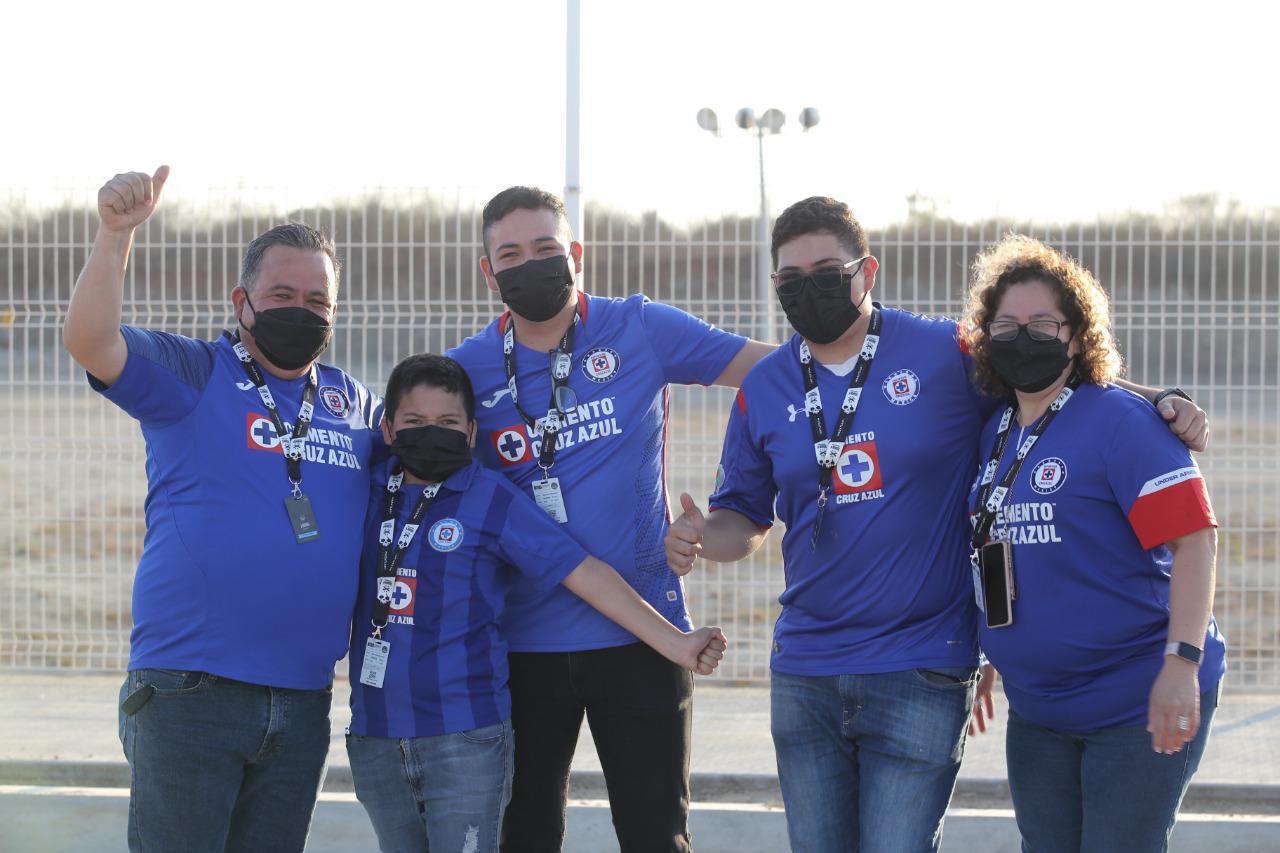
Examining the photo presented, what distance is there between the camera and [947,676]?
3502 millimetres

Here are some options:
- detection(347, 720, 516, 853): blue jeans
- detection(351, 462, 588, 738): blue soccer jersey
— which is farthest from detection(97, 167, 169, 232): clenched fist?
detection(347, 720, 516, 853): blue jeans

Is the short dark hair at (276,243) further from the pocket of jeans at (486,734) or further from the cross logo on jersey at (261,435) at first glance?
the pocket of jeans at (486,734)

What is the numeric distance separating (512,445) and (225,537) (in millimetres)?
893

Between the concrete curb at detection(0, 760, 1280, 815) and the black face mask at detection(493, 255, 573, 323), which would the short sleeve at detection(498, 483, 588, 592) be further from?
the concrete curb at detection(0, 760, 1280, 815)

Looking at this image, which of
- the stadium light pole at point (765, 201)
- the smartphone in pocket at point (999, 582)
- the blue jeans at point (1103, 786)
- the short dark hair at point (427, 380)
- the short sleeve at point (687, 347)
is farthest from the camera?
the stadium light pole at point (765, 201)

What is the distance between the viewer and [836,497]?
3541mm

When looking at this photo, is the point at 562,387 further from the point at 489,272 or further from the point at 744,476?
the point at 744,476

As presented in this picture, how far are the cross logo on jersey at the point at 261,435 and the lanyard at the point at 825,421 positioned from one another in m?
1.42

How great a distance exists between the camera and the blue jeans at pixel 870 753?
3.47 meters

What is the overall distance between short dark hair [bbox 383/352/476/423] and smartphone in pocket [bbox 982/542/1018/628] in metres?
1.50

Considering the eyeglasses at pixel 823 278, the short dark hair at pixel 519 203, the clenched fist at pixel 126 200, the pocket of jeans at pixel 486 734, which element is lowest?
the pocket of jeans at pixel 486 734

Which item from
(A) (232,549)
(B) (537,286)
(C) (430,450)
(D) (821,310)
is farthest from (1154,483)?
(A) (232,549)

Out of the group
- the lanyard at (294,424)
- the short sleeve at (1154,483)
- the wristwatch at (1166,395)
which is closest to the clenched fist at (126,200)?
the lanyard at (294,424)

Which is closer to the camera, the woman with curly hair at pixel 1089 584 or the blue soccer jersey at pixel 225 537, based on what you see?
the woman with curly hair at pixel 1089 584
